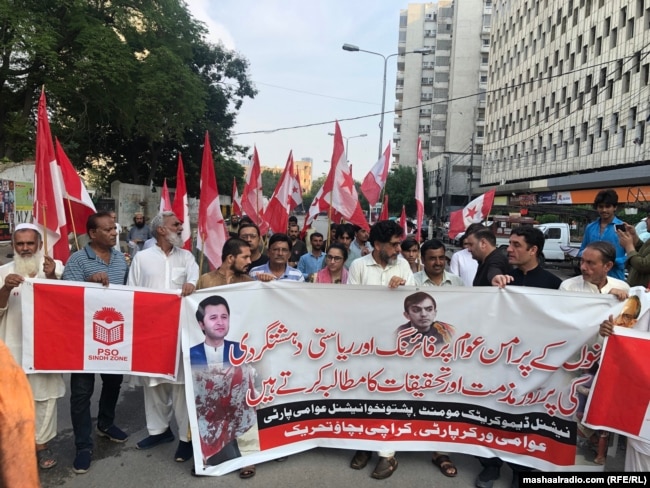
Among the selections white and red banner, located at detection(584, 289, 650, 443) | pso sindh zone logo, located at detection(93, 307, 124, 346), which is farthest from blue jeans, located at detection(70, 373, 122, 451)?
white and red banner, located at detection(584, 289, 650, 443)

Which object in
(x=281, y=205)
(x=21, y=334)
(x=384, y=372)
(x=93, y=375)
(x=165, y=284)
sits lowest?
(x=93, y=375)

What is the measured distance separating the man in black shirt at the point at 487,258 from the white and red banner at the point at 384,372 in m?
0.61

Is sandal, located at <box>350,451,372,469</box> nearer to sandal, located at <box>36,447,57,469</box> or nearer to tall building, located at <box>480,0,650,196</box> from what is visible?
sandal, located at <box>36,447,57,469</box>

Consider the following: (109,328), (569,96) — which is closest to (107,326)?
(109,328)

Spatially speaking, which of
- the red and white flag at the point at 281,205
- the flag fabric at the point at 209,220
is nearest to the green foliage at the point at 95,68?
the red and white flag at the point at 281,205

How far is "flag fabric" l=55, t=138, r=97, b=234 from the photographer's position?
4344 millimetres

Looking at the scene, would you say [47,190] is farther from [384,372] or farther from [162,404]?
[384,372]

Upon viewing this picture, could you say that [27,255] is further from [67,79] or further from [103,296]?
[67,79]

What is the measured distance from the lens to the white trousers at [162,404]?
11.3 ft

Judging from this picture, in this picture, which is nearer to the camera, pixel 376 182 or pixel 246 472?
pixel 246 472

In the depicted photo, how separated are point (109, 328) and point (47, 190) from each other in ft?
4.55

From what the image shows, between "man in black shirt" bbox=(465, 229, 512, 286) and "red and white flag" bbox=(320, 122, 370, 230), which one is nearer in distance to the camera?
"man in black shirt" bbox=(465, 229, 512, 286)

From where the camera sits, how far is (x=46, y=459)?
3293 millimetres

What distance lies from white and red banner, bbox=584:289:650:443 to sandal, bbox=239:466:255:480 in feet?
6.96
